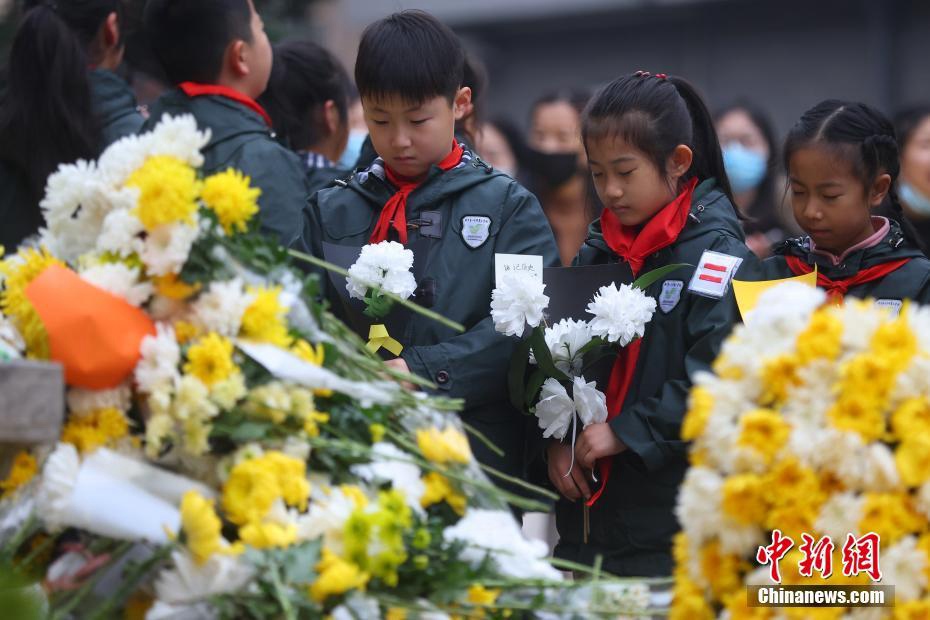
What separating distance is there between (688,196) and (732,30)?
30.7 feet

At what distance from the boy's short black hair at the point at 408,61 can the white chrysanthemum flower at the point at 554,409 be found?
78 centimetres

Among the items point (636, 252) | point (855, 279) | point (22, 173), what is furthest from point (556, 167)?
point (855, 279)

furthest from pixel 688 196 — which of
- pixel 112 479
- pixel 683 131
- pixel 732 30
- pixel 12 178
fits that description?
pixel 732 30

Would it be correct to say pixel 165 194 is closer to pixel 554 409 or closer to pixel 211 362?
pixel 211 362

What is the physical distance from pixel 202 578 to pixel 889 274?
181 centimetres

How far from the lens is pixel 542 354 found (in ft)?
9.58

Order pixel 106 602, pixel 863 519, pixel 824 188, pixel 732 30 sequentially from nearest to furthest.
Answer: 1. pixel 863 519
2. pixel 106 602
3. pixel 824 188
4. pixel 732 30

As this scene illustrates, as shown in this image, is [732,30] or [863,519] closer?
[863,519]

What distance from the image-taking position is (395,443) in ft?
7.55

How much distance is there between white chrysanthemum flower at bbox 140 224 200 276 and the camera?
2.14 metres

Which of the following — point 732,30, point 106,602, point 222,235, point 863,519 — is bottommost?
point 106,602

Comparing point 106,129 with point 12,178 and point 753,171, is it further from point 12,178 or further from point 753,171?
point 753,171

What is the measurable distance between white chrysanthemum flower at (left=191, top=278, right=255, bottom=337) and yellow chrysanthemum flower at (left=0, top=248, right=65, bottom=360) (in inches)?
11.1

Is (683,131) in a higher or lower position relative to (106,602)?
higher
